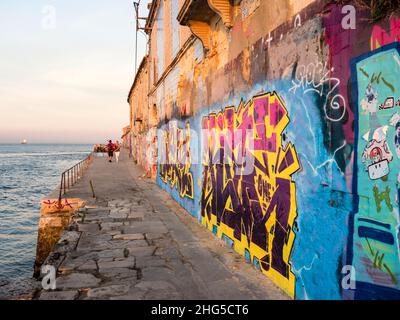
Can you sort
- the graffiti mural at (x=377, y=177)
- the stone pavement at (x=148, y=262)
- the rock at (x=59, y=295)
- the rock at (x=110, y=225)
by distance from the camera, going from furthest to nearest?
the rock at (x=110, y=225) → the stone pavement at (x=148, y=262) → the rock at (x=59, y=295) → the graffiti mural at (x=377, y=177)

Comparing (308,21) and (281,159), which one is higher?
(308,21)

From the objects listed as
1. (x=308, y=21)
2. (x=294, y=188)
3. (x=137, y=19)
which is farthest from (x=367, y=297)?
(x=137, y=19)

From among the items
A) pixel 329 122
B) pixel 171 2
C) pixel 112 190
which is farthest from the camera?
pixel 112 190

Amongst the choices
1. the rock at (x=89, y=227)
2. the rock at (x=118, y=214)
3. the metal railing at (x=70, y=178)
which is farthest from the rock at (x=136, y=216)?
the metal railing at (x=70, y=178)

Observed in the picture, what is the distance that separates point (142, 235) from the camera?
24.9 ft

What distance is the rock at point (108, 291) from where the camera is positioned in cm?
454

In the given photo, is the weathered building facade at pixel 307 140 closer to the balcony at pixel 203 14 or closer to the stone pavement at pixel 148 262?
the balcony at pixel 203 14

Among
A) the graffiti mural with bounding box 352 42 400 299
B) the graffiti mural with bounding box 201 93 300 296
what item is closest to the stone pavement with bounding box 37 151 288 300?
the graffiti mural with bounding box 201 93 300 296

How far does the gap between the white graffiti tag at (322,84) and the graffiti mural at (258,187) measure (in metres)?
0.54

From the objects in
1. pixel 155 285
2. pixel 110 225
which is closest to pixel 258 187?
pixel 155 285

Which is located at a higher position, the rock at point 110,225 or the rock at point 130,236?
the rock at point 110,225

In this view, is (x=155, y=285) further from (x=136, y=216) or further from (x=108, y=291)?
(x=136, y=216)
